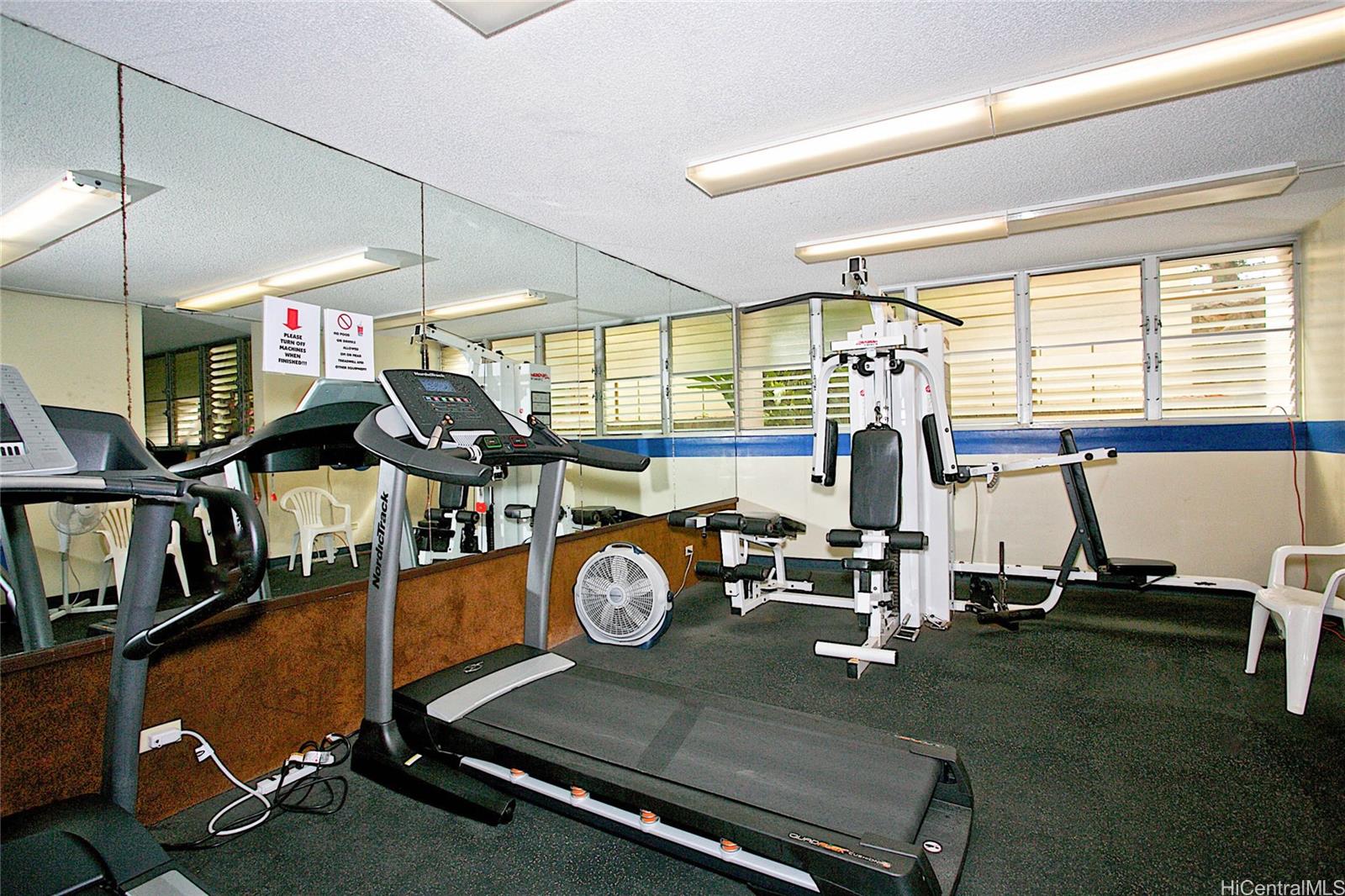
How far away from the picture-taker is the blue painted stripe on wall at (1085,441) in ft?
14.7

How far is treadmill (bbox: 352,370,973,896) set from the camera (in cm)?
167

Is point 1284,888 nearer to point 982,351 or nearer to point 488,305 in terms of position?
point 488,305

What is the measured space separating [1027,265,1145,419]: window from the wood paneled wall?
4.41m

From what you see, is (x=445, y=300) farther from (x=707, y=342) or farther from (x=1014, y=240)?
(x=1014, y=240)

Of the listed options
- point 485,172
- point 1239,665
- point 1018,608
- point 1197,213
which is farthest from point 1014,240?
point 485,172

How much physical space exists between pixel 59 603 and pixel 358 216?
76.2 inches

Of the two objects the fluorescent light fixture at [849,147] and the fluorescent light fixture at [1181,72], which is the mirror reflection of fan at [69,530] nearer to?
the fluorescent light fixture at [849,147]

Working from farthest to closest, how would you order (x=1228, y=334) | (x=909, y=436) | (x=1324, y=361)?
(x=1228, y=334)
(x=1324, y=361)
(x=909, y=436)

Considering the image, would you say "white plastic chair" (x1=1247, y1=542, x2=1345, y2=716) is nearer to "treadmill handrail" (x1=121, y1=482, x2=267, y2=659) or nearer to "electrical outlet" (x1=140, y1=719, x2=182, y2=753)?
"treadmill handrail" (x1=121, y1=482, x2=267, y2=659)

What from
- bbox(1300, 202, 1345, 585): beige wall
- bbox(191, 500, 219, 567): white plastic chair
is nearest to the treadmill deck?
bbox(191, 500, 219, 567): white plastic chair

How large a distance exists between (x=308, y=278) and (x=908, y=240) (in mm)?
3525

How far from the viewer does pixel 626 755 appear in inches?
80.3

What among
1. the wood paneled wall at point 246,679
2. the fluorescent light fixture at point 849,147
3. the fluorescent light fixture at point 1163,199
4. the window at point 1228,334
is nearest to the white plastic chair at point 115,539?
the wood paneled wall at point 246,679

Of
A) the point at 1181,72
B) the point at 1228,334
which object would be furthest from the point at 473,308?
the point at 1228,334
